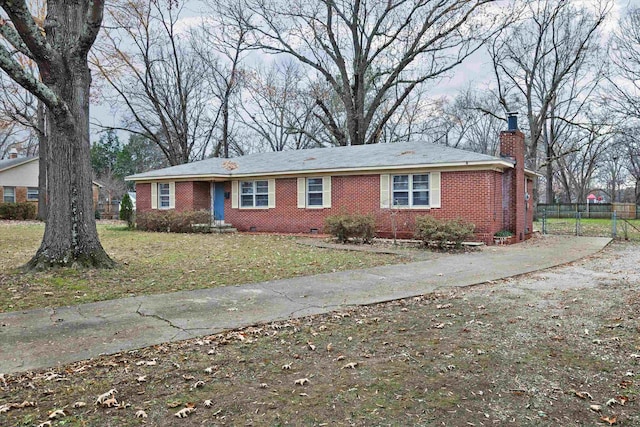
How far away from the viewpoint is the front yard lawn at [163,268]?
21.6 feet

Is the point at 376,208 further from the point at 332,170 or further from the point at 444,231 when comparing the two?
the point at 444,231

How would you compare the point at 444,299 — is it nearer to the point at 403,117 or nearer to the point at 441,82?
the point at 441,82

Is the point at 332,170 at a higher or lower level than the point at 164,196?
higher

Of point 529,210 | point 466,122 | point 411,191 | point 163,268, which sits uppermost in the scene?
point 466,122

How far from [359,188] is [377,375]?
1312 cm

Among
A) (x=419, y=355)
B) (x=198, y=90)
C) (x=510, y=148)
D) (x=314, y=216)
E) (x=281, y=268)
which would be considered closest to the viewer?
(x=419, y=355)

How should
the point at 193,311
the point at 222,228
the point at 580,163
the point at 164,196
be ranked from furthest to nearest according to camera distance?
the point at 580,163
the point at 164,196
the point at 222,228
the point at 193,311

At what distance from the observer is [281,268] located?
910cm

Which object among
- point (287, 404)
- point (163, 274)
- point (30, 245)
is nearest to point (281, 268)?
point (163, 274)

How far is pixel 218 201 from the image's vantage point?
20297 millimetres

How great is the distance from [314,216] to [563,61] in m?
21.9

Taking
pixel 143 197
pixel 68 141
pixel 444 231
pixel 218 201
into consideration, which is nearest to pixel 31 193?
pixel 143 197

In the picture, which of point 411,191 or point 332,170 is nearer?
point 411,191

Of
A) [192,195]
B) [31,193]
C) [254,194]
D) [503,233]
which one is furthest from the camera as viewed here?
[31,193]
